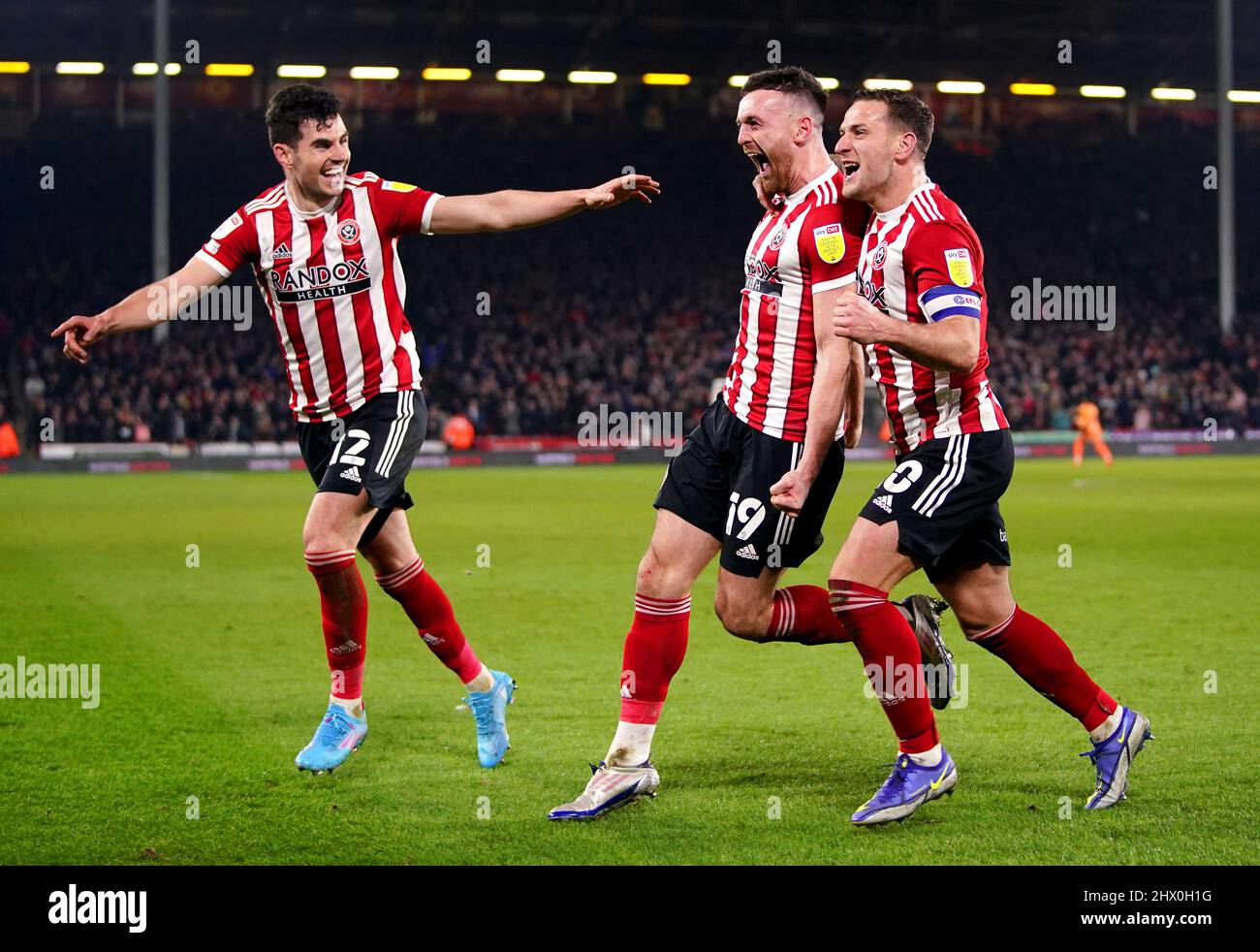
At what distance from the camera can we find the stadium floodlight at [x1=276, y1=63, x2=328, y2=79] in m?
41.0

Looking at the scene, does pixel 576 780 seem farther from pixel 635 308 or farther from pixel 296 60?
pixel 296 60

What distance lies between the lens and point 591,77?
43.3m

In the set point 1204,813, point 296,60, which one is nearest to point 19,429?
point 296,60

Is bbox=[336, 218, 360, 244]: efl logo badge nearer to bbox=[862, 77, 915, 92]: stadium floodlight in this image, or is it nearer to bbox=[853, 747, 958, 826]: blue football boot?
bbox=[853, 747, 958, 826]: blue football boot

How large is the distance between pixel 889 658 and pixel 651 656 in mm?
825

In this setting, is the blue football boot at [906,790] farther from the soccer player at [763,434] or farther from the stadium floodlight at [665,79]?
the stadium floodlight at [665,79]

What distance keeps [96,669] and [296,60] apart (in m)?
35.3

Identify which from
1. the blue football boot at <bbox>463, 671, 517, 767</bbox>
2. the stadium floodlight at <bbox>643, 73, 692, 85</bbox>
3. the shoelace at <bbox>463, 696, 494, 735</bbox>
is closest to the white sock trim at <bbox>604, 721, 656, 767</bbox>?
the blue football boot at <bbox>463, 671, 517, 767</bbox>

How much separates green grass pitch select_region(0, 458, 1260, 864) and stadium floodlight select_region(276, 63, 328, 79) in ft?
96.1

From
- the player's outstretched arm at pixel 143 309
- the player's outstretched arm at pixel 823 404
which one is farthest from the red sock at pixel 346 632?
the player's outstretched arm at pixel 823 404

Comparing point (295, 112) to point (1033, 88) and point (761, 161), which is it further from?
point (1033, 88)

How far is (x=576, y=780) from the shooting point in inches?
218

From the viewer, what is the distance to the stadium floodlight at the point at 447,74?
→ 40.3m
